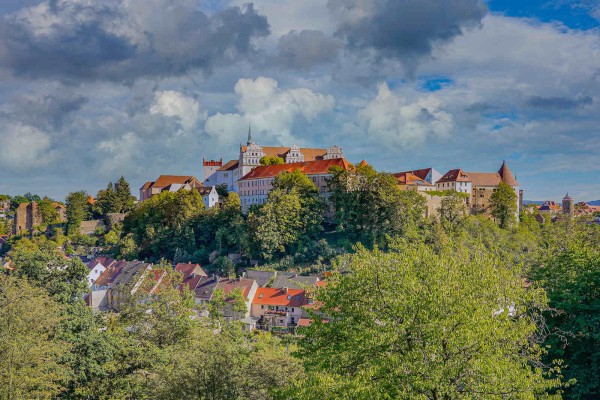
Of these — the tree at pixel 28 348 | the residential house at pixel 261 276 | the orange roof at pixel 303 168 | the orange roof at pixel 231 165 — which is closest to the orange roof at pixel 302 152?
the orange roof at pixel 231 165

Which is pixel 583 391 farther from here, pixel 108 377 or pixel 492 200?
pixel 492 200

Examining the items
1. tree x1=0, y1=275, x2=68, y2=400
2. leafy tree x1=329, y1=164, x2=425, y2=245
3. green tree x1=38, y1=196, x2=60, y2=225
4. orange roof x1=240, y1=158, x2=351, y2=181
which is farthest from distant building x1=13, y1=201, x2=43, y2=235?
tree x1=0, y1=275, x2=68, y2=400

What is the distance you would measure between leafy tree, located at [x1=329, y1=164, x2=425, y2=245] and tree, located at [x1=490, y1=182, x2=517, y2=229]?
12932mm

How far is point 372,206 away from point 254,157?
121 feet

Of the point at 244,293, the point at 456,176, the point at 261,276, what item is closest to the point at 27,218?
the point at 261,276

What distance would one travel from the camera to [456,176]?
7181 cm

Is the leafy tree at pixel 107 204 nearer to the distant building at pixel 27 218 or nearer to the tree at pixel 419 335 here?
the distant building at pixel 27 218

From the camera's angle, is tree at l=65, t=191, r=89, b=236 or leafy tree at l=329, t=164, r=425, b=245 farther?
tree at l=65, t=191, r=89, b=236

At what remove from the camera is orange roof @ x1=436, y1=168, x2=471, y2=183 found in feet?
235

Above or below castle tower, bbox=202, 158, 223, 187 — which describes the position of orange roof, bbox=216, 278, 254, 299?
below

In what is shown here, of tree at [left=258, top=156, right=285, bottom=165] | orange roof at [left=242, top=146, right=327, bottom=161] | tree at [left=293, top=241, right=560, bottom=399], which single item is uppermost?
orange roof at [left=242, top=146, right=327, bottom=161]

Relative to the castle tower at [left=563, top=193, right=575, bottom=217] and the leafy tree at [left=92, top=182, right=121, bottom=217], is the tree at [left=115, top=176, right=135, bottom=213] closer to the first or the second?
the leafy tree at [left=92, top=182, right=121, bottom=217]

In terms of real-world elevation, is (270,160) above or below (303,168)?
above

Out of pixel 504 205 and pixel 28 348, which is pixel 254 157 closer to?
pixel 504 205
